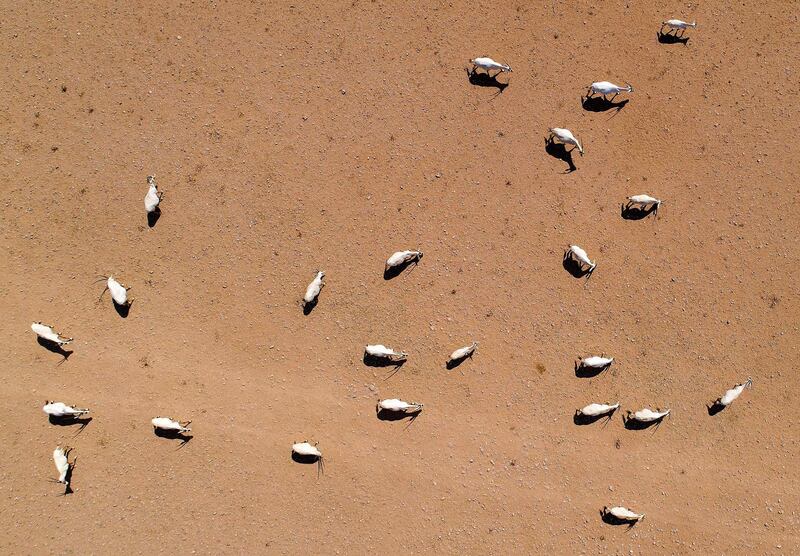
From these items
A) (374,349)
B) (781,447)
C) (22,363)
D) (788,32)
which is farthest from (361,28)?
(781,447)

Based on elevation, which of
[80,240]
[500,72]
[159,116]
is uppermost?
[500,72]

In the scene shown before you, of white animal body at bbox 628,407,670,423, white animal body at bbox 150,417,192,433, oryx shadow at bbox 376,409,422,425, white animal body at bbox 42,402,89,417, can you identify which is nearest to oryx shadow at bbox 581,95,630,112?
white animal body at bbox 628,407,670,423

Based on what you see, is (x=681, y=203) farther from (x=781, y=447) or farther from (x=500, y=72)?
(x=781, y=447)

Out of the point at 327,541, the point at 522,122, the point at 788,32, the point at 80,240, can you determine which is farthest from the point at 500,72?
the point at 327,541

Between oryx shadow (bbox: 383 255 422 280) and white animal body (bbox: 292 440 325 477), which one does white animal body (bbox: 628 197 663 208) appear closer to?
oryx shadow (bbox: 383 255 422 280)

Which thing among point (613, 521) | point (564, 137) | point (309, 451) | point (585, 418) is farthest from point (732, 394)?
point (309, 451)

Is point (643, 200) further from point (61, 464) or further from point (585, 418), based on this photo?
point (61, 464)

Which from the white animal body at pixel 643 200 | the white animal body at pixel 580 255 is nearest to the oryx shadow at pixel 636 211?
the white animal body at pixel 643 200

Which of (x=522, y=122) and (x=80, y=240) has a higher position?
(x=522, y=122)
